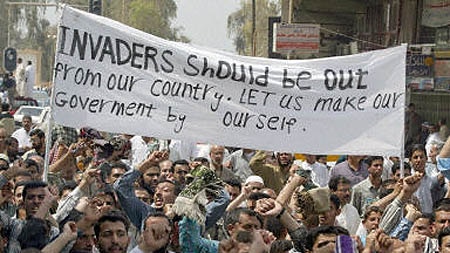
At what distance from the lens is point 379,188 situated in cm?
1017

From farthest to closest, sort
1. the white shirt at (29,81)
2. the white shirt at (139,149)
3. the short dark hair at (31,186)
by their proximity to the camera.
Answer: the white shirt at (29,81), the white shirt at (139,149), the short dark hair at (31,186)

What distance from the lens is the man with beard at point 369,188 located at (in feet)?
32.4

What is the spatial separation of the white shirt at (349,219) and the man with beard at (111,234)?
2236 mm

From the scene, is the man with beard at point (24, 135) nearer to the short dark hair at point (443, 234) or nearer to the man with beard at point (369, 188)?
the man with beard at point (369, 188)

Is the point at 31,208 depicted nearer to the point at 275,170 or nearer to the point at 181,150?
the point at 275,170

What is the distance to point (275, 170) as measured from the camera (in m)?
11.2

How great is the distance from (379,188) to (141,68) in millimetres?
2392

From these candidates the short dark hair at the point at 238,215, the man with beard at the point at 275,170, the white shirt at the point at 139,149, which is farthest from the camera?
the white shirt at the point at 139,149

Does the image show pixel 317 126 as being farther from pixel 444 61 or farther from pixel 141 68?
pixel 444 61

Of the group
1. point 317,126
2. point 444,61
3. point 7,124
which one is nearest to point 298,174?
point 317,126

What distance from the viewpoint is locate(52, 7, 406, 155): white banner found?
8953 mm

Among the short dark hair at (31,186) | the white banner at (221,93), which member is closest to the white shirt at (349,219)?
the white banner at (221,93)

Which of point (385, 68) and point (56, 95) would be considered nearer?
point (56, 95)

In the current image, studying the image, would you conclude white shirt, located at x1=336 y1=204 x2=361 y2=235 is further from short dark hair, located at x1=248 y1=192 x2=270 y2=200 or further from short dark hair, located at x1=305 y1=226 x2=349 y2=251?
short dark hair, located at x1=305 y1=226 x2=349 y2=251
